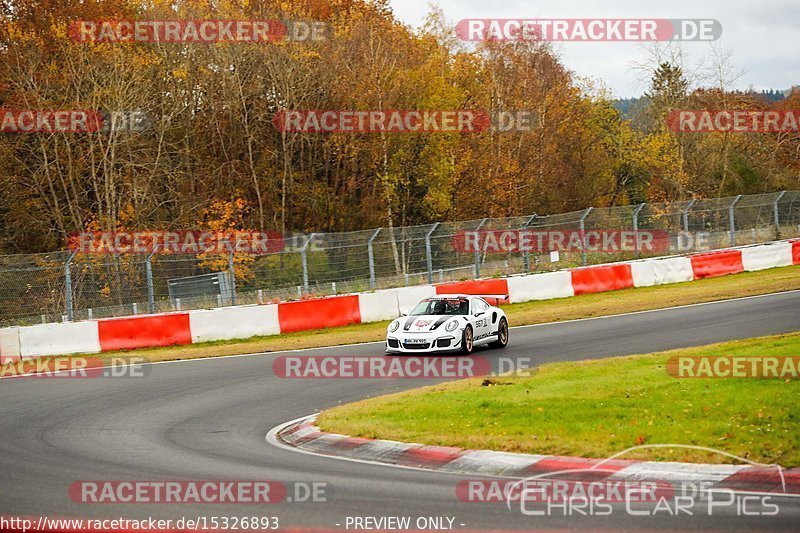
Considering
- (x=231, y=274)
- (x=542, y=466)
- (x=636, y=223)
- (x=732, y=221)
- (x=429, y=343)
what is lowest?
(x=542, y=466)

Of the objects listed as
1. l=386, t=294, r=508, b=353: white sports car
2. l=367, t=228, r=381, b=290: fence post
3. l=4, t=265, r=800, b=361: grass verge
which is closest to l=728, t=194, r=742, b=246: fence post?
l=4, t=265, r=800, b=361: grass verge

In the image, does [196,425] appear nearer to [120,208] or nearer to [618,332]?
[618,332]

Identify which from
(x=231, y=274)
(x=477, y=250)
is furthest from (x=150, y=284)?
(x=477, y=250)

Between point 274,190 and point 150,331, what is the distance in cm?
2241

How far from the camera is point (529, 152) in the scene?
57031 millimetres

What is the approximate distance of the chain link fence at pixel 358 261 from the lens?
23.7 meters

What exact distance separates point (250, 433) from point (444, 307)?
8.27 m

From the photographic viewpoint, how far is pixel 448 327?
18.7 metres

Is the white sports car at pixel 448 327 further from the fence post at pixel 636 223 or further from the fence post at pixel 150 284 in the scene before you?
the fence post at pixel 636 223

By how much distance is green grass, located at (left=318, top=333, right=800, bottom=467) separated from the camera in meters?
9.13

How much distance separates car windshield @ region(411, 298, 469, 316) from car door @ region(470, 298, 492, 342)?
0.19 meters

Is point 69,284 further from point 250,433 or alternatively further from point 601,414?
point 601,414

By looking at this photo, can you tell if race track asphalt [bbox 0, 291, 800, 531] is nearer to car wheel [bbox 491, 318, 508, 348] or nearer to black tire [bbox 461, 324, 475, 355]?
car wheel [bbox 491, 318, 508, 348]

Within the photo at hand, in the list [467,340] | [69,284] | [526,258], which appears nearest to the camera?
[467,340]
